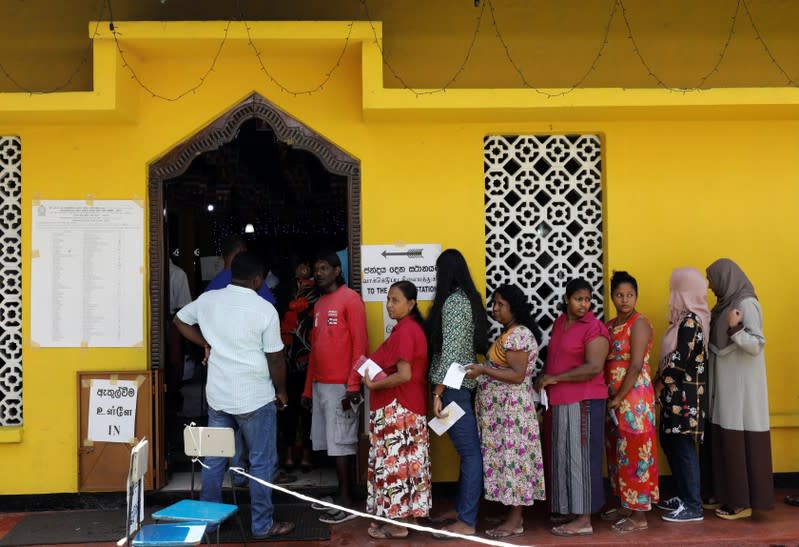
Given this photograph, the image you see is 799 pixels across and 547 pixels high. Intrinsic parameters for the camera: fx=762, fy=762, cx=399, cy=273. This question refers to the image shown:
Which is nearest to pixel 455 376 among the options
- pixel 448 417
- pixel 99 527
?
pixel 448 417

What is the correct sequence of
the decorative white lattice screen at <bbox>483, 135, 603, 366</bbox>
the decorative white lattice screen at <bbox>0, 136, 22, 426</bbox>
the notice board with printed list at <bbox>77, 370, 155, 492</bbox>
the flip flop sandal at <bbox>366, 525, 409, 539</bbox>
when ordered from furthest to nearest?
the decorative white lattice screen at <bbox>483, 135, 603, 366</bbox>
the decorative white lattice screen at <bbox>0, 136, 22, 426</bbox>
the notice board with printed list at <bbox>77, 370, 155, 492</bbox>
the flip flop sandal at <bbox>366, 525, 409, 539</bbox>

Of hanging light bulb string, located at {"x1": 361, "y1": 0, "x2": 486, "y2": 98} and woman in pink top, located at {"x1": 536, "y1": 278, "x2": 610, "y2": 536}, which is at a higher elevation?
hanging light bulb string, located at {"x1": 361, "y1": 0, "x2": 486, "y2": 98}

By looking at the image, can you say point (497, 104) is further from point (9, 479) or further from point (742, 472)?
point (9, 479)

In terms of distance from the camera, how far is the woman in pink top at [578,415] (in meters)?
4.98

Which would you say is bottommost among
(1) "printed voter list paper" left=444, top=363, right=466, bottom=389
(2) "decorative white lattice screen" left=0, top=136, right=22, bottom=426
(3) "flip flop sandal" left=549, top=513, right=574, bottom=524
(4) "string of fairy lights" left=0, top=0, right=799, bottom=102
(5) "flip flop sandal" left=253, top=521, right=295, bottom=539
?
(3) "flip flop sandal" left=549, top=513, right=574, bottom=524

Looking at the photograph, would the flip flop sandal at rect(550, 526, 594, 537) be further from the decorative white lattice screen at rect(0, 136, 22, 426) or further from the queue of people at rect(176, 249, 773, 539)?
the decorative white lattice screen at rect(0, 136, 22, 426)

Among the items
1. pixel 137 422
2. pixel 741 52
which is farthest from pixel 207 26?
pixel 741 52

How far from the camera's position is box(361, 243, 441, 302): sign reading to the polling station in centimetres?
578

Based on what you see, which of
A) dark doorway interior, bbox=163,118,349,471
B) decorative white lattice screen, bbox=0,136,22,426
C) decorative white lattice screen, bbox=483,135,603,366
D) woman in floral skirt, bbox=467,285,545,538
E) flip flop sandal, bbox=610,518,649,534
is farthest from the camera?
dark doorway interior, bbox=163,118,349,471

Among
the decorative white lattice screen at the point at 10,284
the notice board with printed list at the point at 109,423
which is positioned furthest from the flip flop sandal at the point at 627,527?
the decorative white lattice screen at the point at 10,284

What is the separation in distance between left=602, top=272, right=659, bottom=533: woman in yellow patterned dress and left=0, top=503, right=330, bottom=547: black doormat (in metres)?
2.04

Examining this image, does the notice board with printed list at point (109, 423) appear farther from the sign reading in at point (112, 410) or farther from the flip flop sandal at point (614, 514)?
the flip flop sandal at point (614, 514)

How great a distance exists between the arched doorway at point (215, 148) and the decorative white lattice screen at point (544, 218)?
1044mm

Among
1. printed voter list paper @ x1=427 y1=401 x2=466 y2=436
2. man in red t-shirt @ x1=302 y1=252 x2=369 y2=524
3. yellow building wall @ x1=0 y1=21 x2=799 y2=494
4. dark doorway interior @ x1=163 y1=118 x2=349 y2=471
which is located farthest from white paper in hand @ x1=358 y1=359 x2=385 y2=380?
dark doorway interior @ x1=163 y1=118 x2=349 y2=471
